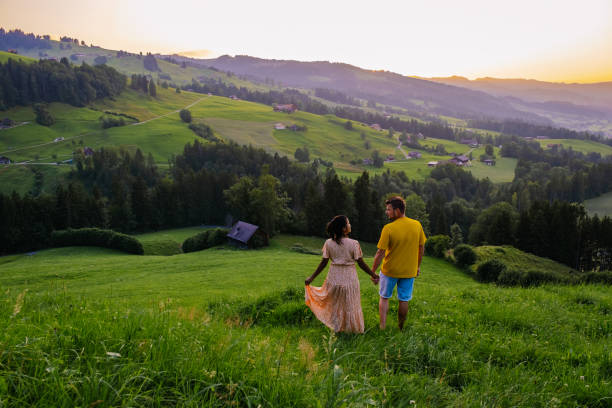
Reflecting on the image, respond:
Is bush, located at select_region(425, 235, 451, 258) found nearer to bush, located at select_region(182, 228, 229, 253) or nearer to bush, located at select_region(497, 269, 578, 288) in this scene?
bush, located at select_region(497, 269, 578, 288)

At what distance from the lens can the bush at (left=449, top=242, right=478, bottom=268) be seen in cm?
5394

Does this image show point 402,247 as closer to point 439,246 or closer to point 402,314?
point 402,314

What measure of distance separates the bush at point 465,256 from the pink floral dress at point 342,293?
52068 mm

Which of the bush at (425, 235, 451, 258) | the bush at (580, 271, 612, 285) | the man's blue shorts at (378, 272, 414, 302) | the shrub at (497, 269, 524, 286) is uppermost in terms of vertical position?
the man's blue shorts at (378, 272, 414, 302)

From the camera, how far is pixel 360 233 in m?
82.2

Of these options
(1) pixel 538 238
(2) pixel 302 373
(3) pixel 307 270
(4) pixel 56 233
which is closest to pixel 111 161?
(4) pixel 56 233

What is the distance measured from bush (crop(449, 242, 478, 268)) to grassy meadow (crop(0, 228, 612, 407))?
1809 inches

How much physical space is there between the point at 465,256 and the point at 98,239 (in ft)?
218

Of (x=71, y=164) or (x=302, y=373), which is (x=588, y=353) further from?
(x=71, y=164)

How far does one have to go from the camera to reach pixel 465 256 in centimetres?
5456

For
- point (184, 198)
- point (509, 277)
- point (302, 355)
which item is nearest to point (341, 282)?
point (302, 355)

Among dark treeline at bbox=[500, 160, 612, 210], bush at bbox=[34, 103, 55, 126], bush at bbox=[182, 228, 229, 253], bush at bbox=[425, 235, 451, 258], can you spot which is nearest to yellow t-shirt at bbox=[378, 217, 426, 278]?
bush at bbox=[425, 235, 451, 258]

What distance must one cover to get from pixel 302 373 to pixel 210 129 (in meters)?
204

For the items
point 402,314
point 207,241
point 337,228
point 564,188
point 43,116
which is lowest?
point 207,241
